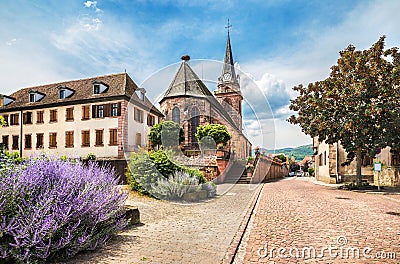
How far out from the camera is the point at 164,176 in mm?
11961

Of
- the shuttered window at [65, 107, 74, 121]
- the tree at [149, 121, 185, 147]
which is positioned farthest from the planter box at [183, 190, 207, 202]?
the shuttered window at [65, 107, 74, 121]

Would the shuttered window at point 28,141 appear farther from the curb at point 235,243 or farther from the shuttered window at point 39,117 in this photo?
the curb at point 235,243

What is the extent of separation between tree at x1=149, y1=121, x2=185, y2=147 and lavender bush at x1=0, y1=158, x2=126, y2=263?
21.9 meters


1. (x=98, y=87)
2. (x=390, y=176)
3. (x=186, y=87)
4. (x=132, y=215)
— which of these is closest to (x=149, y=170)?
(x=132, y=215)

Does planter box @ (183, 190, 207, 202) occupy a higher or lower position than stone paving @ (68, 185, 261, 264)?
lower

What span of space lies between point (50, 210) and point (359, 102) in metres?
15.4

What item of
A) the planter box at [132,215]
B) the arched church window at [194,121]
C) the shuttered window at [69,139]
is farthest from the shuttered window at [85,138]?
the planter box at [132,215]

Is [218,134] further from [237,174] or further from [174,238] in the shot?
[174,238]

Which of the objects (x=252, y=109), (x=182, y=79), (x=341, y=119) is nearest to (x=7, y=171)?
(x=252, y=109)

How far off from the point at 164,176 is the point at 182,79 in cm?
2531

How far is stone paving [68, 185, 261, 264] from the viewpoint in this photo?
178 inches

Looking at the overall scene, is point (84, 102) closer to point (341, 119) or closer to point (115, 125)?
point (115, 125)

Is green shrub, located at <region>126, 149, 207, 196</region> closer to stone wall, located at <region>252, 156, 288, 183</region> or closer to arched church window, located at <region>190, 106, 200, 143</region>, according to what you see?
stone wall, located at <region>252, 156, 288, 183</region>

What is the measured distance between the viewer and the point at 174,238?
5.70 m
